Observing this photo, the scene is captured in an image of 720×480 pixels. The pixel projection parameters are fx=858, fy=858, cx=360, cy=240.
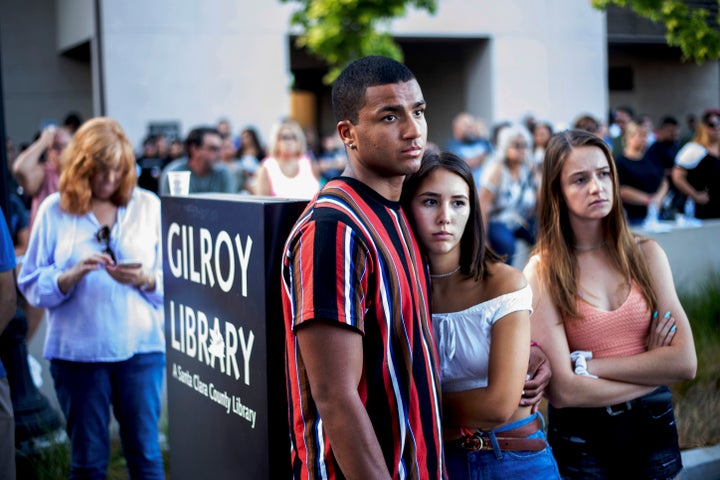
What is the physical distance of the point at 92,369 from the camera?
13.6 feet

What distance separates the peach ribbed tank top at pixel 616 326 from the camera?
334 centimetres

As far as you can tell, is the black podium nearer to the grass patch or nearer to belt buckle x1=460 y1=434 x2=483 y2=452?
belt buckle x1=460 y1=434 x2=483 y2=452

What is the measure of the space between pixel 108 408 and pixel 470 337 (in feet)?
7.18

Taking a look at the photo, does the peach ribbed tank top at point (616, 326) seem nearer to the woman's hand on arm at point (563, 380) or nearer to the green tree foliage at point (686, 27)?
the woman's hand on arm at point (563, 380)

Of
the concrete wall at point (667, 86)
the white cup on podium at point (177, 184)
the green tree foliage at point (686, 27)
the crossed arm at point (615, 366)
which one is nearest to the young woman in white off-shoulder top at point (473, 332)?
the crossed arm at point (615, 366)

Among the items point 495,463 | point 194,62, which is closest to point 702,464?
point 495,463

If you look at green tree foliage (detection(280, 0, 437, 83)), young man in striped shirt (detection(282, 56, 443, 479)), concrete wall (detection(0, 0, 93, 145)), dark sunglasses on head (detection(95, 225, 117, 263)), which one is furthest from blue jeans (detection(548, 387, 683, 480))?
concrete wall (detection(0, 0, 93, 145))

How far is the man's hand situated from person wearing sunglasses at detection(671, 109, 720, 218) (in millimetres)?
7500

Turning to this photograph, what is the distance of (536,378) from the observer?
3.09 meters

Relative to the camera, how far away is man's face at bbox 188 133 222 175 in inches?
299

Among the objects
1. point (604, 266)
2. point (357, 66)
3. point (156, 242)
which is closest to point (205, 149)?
point (156, 242)

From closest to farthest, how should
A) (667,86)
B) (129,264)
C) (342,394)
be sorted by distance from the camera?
1. (342,394)
2. (129,264)
3. (667,86)

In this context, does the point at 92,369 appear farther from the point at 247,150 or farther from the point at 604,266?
the point at 247,150

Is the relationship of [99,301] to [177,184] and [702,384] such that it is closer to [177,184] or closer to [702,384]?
[177,184]
